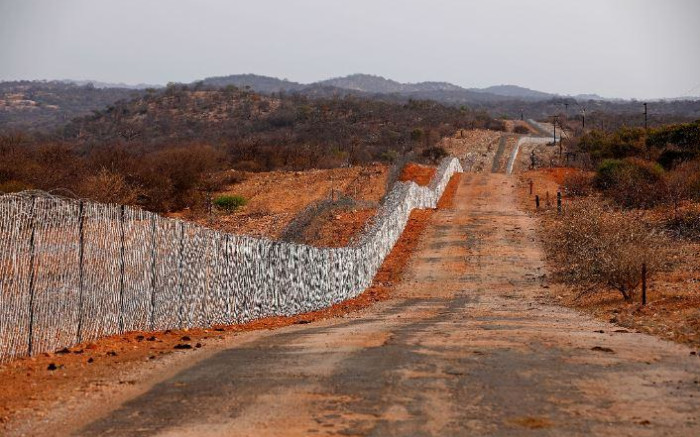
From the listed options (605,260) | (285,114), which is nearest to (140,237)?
(605,260)

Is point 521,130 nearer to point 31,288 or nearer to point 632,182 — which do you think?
point 632,182

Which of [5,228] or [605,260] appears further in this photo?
[605,260]

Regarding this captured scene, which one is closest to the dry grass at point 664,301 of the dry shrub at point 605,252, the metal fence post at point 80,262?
the dry shrub at point 605,252

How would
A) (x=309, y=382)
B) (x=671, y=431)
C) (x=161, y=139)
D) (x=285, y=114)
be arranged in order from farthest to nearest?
(x=285, y=114) → (x=161, y=139) → (x=309, y=382) → (x=671, y=431)

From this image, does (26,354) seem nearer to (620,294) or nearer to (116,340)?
(116,340)

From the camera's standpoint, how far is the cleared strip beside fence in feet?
34.1

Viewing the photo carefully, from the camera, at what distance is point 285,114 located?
115 metres

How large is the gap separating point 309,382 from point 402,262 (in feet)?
62.5

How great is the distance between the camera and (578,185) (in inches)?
1822

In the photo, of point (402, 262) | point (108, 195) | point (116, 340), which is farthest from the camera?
point (108, 195)

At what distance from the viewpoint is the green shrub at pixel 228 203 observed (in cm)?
4391

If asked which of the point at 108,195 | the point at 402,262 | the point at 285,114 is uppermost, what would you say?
the point at 285,114

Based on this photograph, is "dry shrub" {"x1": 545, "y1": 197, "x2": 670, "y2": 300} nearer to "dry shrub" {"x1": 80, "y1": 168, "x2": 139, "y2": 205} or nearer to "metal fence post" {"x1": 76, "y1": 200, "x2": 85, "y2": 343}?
"metal fence post" {"x1": 76, "y1": 200, "x2": 85, "y2": 343}

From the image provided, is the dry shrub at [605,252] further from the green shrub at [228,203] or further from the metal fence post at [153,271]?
the green shrub at [228,203]
